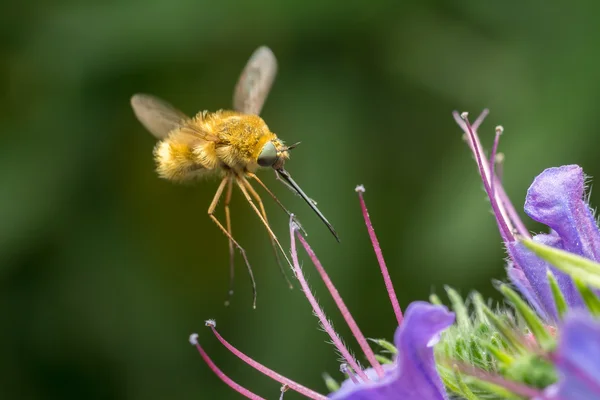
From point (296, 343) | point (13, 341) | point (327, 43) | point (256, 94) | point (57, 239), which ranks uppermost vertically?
point (327, 43)

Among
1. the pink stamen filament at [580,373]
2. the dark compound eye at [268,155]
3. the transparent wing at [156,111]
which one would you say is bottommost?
the pink stamen filament at [580,373]

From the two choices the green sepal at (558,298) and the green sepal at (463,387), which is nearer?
the green sepal at (558,298)

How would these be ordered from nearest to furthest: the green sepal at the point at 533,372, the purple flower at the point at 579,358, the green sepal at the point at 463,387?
the purple flower at the point at 579,358, the green sepal at the point at 533,372, the green sepal at the point at 463,387

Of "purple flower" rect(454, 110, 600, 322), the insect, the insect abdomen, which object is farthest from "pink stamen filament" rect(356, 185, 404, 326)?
the insect abdomen

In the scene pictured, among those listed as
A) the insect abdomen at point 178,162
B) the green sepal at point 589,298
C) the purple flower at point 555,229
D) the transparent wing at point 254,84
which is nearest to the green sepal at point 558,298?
the green sepal at point 589,298

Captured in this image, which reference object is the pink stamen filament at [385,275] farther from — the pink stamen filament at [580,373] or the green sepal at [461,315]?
the pink stamen filament at [580,373]

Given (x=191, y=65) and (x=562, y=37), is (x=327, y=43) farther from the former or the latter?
(x=562, y=37)

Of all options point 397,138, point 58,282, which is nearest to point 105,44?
point 58,282
